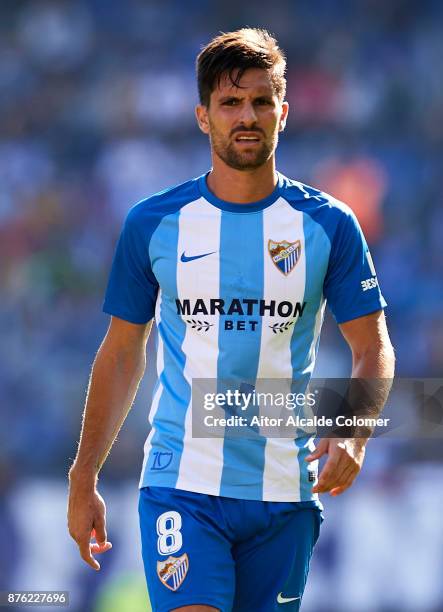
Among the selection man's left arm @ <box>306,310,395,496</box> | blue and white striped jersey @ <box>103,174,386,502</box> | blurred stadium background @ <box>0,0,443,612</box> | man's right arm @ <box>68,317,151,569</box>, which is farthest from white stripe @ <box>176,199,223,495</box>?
blurred stadium background @ <box>0,0,443,612</box>

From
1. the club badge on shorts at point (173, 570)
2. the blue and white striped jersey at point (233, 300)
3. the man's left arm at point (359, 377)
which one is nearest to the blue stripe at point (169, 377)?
the blue and white striped jersey at point (233, 300)

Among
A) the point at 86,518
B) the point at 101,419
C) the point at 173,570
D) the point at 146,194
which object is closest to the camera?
the point at 173,570

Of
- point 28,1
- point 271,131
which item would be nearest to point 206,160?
point 28,1

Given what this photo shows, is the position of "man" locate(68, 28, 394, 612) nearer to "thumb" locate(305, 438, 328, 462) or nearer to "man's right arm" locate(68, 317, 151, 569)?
"man's right arm" locate(68, 317, 151, 569)

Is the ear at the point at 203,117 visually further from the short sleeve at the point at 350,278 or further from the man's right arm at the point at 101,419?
the man's right arm at the point at 101,419

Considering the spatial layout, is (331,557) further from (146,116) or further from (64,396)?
(146,116)

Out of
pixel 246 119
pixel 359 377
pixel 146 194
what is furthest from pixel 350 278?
pixel 146 194

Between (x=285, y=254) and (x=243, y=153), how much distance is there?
1.13ft

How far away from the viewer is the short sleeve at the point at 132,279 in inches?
148

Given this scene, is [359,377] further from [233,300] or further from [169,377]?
[169,377]

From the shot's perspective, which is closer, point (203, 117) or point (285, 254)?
point (285, 254)

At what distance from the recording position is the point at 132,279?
376cm

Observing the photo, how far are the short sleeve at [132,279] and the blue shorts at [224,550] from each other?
58cm

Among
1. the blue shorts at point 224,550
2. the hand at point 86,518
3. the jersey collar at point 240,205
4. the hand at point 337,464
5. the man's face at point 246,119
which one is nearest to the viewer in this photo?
the hand at point 337,464
